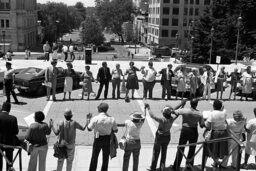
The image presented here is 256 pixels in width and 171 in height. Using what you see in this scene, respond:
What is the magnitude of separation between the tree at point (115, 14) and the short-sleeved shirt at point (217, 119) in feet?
375

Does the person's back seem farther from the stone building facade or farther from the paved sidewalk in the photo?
the stone building facade

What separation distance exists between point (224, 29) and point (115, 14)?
78313 millimetres

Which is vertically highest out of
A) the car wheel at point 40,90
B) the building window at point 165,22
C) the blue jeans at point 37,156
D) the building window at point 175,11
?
the building window at point 175,11

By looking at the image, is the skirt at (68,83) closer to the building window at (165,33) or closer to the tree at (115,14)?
the building window at (165,33)

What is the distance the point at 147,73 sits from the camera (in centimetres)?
1630

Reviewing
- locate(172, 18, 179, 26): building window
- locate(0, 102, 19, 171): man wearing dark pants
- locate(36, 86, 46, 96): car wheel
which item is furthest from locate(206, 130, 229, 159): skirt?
locate(172, 18, 179, 26): building window

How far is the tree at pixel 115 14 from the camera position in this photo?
122 m

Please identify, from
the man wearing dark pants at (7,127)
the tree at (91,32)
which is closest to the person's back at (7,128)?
the man wearing dark pants at (7,127)

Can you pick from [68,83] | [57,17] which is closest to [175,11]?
[57,17]

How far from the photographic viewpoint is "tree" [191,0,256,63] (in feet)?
147

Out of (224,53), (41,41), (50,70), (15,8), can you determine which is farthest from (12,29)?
(50,70)

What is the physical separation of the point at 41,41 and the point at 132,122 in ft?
345

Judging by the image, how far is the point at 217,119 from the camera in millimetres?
8164

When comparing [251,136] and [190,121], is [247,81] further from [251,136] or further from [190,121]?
[190,121]
